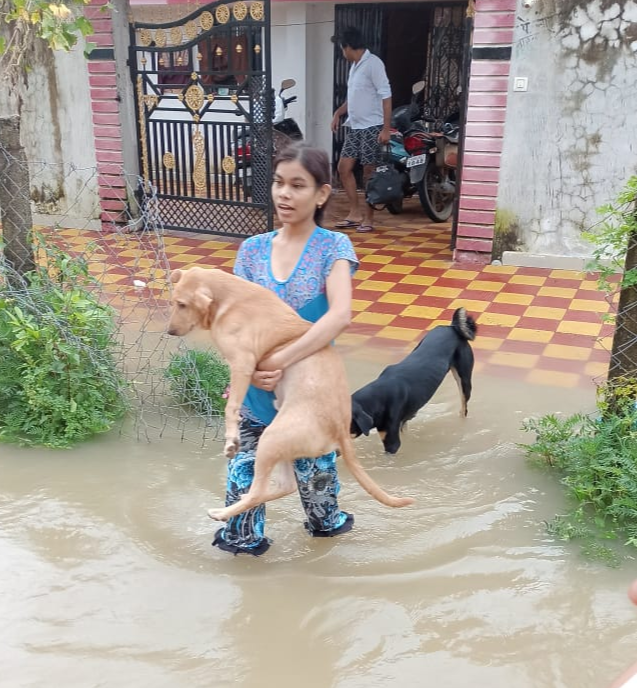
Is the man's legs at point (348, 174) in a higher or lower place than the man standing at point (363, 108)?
lower

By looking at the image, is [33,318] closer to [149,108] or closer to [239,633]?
[239,633]

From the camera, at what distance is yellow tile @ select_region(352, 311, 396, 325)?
18.0 ft

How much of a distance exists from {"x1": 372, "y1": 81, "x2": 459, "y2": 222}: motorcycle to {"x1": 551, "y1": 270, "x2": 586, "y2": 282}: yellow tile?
1.92 metres

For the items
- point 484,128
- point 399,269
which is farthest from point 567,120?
point 399,269

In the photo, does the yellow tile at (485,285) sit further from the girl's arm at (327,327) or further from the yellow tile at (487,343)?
the girl's arm at (327,327)

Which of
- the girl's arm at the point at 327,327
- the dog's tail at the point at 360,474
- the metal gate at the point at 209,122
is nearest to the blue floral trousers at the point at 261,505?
the dog's tail at the point at 360,474

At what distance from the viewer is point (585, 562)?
285 cm

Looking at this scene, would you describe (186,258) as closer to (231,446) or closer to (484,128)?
(484,128)

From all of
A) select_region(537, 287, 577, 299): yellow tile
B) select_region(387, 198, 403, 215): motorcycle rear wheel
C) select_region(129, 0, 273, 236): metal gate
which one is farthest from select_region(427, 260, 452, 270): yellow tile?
select_region(387, 198, 403, 215): motorcycle rear wheel

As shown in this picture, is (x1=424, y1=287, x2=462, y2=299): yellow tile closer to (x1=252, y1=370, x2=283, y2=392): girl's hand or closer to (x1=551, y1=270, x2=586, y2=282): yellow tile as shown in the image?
(x1=551, y1=270, x2=586, y2=282): yellow tile

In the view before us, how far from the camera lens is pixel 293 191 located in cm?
244

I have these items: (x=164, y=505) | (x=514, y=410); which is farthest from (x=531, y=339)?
(x=164, y=505)

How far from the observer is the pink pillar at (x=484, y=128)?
609 centimetres

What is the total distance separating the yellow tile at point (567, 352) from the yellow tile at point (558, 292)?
3.49 feet
